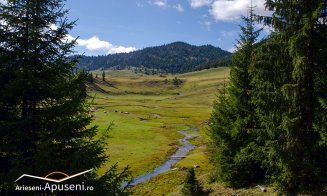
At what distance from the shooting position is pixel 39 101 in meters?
13.6

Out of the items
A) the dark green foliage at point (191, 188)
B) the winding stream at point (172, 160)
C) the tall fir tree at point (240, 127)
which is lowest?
the winding stream at point (172, 160)

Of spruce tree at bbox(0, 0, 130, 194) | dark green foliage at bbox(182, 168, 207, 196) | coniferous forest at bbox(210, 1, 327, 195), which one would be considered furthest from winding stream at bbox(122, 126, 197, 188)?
spruce tree at bbox(0, 0, 130, 194)

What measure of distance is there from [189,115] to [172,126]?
31.2 m

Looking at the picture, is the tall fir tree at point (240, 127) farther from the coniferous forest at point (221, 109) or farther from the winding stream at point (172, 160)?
the winding stream at point (172, 160)

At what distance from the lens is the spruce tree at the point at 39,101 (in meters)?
12.2

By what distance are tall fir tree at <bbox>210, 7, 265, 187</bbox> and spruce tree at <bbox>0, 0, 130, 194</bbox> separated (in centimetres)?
1744

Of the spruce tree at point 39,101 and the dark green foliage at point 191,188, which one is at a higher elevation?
the spruce tree at point 39,101

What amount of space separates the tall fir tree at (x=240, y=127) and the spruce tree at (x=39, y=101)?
57.2 ft

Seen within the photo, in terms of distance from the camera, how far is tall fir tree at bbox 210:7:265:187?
1137 inches

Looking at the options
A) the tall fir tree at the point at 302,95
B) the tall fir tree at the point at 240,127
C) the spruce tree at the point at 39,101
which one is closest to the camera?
the spruce tree at the point at 39,101

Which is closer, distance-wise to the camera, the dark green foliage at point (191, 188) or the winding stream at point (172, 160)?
the dark green foliage at point (191, 188)

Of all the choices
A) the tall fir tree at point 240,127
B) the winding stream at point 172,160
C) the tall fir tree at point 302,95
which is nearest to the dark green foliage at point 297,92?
the tall fir tree at point 302,95

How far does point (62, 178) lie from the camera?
498 inches

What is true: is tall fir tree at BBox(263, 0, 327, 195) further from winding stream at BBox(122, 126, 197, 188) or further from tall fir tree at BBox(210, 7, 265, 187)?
winding stream at BBox(122, 126, 197, 188)
